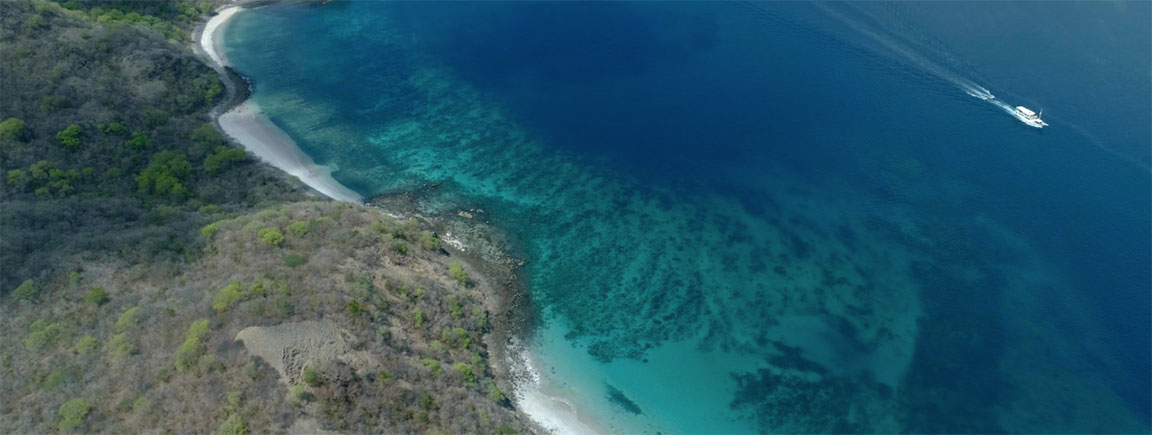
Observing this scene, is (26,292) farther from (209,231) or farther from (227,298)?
(227,298)

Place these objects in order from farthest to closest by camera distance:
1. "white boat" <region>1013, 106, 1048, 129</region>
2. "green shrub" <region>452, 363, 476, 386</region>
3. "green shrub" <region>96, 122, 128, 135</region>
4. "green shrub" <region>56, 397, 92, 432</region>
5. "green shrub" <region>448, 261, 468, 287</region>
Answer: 1. "white boat" <region>1013, 106, 1048, 129</region>
2. "green shrub" <region>96, 122, 128, 135</region>
3. "green shrub" <region>448, 261, 468, 287</region>
4. "green shrub" <region>452, 363, 476, 386</region>
5. "green shrub" <region>56, 397, 92, 432</region>

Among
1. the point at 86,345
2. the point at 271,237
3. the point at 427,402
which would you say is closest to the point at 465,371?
the point at 427,402

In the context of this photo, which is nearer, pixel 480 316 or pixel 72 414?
pixel 72 414

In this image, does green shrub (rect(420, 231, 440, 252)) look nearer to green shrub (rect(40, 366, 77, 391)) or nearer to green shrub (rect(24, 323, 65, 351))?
green shrub (rect(24, 323, 65, 351))

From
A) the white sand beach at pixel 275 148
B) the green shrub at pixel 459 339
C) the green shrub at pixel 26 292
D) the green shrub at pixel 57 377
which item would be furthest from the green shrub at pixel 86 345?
the white sand beach at pixel 275 148

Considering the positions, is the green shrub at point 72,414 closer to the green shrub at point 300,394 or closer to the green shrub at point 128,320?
the green shrub at point 128,320

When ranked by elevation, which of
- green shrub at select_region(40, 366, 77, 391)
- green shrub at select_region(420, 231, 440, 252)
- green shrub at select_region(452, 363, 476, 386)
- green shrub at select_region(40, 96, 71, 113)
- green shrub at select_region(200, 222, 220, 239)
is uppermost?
green shrub at select_region(40, 96, 71, 113)

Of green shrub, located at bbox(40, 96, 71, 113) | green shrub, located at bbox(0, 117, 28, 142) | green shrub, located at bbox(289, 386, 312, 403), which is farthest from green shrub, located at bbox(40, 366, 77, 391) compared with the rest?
green shrub, located at bbox(40, 96, 71, 113)
